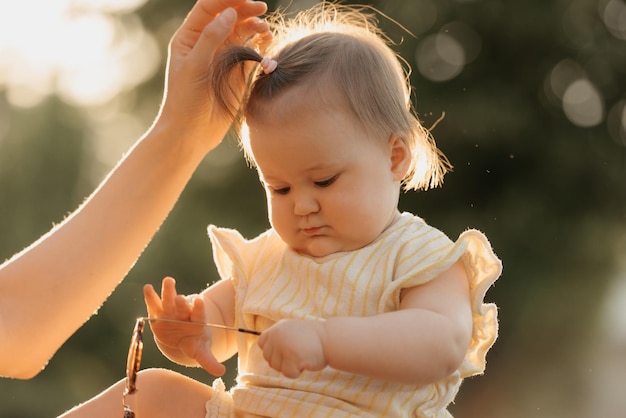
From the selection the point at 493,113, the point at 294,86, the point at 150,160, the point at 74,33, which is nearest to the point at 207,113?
the point at 150,160

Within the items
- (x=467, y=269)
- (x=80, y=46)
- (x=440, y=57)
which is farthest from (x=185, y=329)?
(x=80, y=46)

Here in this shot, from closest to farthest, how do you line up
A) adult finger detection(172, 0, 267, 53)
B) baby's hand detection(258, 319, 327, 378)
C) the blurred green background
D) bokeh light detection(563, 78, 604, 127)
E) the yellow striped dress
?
baby's hand detection(258, 319, 327, 378)
the yellow striped dress
adult finger detection(172, 0, 267, 53)
the blurred green background
bokeh light detection(563, 78, 604, 127)

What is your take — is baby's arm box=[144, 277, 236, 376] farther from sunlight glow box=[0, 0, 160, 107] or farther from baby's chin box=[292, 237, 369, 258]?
sunlight glow box=[0, 0, 160, 107]

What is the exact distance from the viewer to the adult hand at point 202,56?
1569 millimetres

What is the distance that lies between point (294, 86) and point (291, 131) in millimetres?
68

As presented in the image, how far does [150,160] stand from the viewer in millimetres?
1595

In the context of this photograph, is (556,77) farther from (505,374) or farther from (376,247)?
(376,247)

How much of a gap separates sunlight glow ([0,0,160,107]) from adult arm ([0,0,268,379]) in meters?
3.52

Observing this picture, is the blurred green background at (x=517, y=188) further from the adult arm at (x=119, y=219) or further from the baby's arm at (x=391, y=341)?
the baby's arm at (x=391, y=341)

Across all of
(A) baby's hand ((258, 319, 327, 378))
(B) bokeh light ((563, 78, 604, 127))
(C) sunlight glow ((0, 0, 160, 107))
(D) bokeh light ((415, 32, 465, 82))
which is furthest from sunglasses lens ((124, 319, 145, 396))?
(C) sunlight glow ((0, 0, 160, 107))

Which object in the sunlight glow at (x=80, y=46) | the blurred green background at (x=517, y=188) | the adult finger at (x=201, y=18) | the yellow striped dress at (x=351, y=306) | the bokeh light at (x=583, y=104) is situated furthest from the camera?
the sunlight glow at (x=80, y=46)

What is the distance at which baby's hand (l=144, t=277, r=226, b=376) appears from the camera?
4.67ft

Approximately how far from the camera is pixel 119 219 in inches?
61.7

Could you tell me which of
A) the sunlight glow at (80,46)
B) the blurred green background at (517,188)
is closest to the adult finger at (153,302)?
the blurred green background at (517,188)
